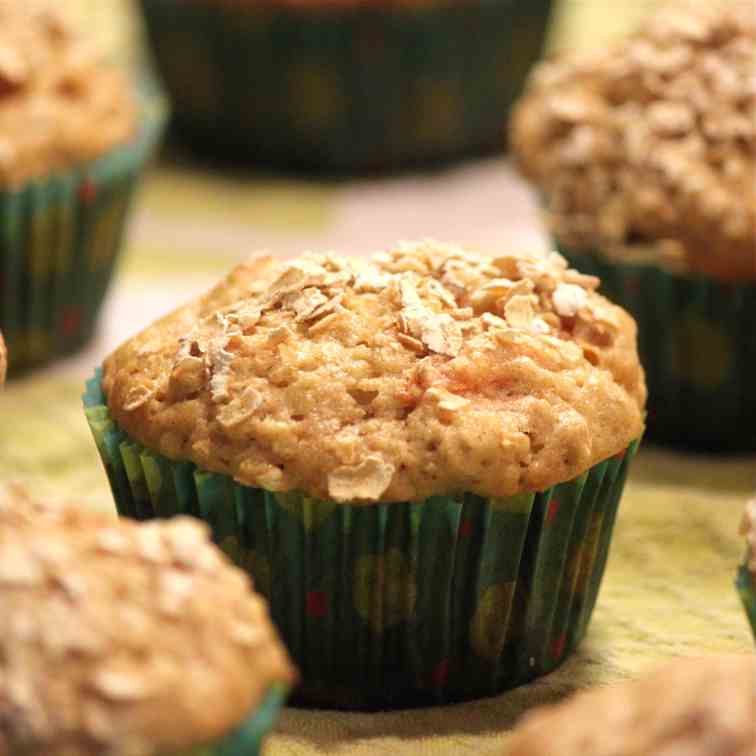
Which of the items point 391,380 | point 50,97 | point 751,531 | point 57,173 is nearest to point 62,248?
point 57,173

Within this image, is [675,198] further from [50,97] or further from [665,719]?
[665,719]

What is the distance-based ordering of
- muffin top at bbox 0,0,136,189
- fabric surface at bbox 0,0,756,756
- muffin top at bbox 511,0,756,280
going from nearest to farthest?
fabric surface at bbox 0,0,756,756
muffin top at bbox 511,0,756,280
muffin top at bbox 0,0,136,189

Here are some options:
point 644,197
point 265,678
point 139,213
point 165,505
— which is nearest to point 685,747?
point 265,678

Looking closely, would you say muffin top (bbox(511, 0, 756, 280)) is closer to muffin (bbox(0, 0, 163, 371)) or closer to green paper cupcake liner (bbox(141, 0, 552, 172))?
muffin (bbox(0, 0, 163, 371))

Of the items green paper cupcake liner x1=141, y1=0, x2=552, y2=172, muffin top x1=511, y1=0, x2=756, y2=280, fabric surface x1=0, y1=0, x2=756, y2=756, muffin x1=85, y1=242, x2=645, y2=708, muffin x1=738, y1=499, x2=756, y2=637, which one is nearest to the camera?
muffin x1=738, y1=499, x2=756, y2=637

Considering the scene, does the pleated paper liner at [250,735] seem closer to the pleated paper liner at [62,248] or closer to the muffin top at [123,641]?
the muffin top at [123,641]

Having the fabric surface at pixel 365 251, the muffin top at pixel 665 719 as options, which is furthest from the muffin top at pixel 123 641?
the fabric surface at pixel 365 251

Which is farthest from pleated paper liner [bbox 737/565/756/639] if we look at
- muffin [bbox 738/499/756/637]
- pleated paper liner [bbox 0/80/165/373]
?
pleated paper liner [bbox 0/80/165/373]
